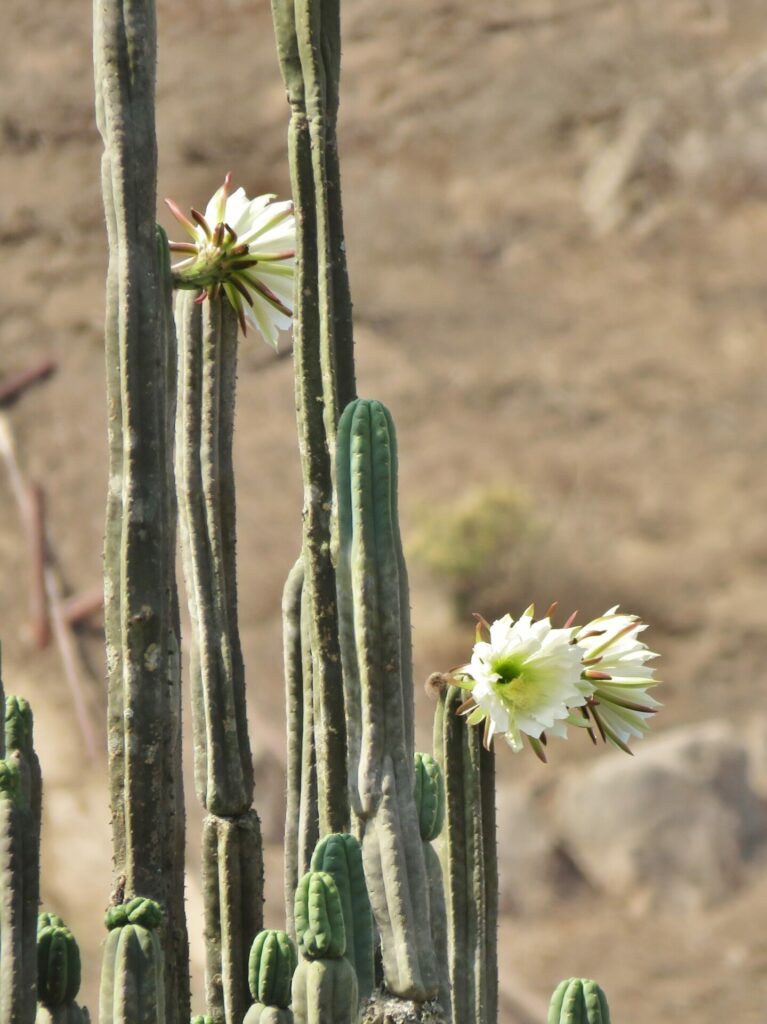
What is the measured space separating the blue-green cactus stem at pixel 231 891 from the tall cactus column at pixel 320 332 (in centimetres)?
20

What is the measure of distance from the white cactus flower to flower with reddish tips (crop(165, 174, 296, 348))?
1.73 feet

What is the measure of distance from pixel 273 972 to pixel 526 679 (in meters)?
0.44

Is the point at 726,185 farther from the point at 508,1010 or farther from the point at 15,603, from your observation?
the point at 508,1010

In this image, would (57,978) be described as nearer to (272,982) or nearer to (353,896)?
(272,982)

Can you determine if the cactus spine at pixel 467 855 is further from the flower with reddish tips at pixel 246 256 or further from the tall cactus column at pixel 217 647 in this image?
the flower with reddish tips at pixel 246 256

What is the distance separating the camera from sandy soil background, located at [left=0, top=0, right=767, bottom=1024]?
33.3ft

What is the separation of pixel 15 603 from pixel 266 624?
1.53m

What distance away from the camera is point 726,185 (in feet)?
41.0

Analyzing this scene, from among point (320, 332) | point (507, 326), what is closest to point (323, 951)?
point (320, 332)

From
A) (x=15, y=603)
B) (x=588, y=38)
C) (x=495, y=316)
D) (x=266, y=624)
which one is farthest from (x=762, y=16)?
(x=15, y=603)

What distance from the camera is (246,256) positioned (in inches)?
91.3

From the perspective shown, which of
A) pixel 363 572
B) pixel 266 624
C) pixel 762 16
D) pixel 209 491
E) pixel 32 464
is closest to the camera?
pixel 363 572

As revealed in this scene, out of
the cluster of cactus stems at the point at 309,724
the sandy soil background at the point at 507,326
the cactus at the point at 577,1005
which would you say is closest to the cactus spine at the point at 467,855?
the cluster of cactus stems at the point at 309,724

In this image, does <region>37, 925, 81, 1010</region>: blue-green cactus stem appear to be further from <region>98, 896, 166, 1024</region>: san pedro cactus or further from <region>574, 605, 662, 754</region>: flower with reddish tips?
<region>574, 605, 662, 754</region>: flower with reddish tips
